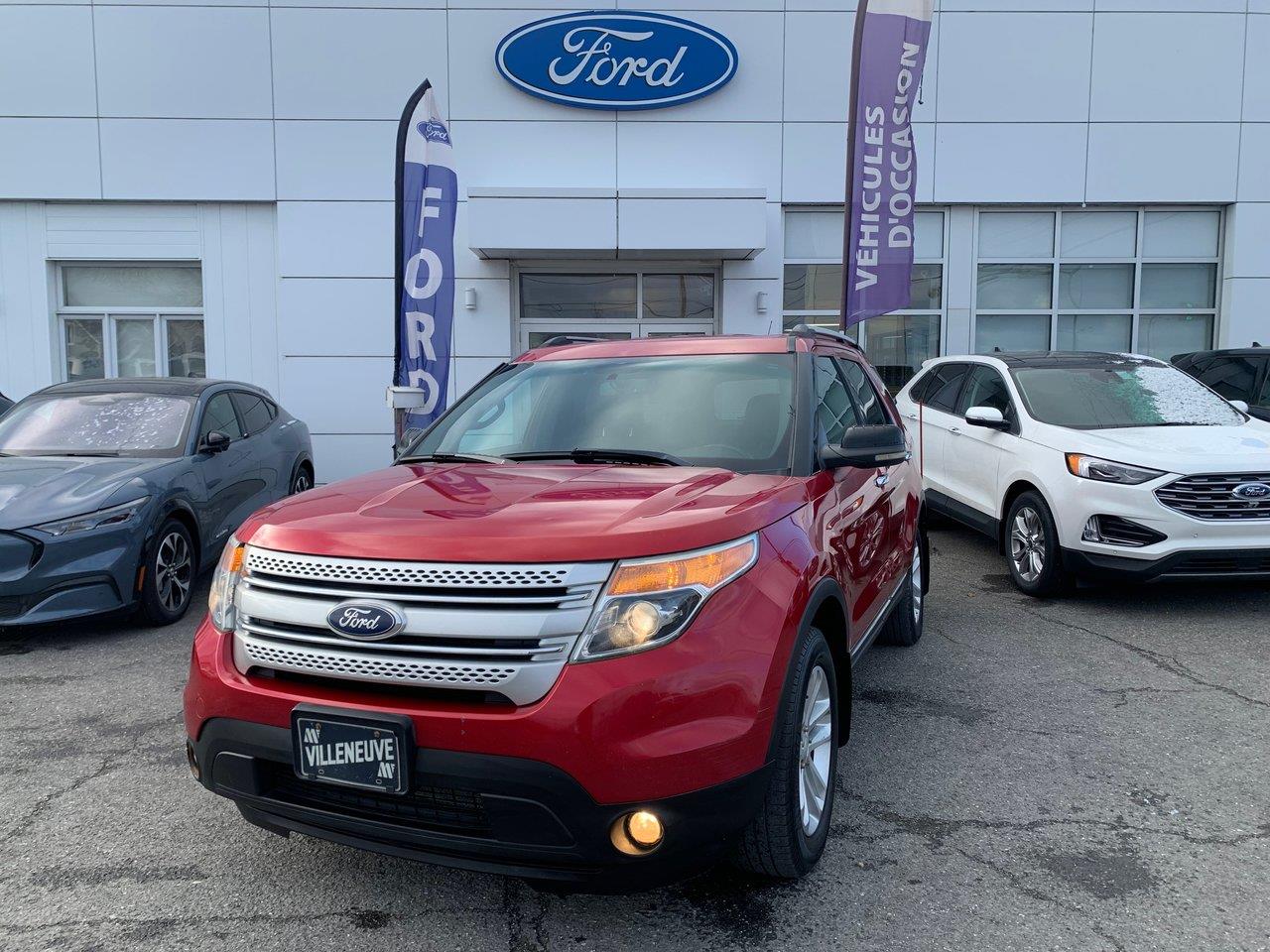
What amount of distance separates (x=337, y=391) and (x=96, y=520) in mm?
6476

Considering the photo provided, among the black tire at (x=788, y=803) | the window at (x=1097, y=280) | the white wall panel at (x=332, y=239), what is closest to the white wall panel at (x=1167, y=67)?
the window at (x=1097, y=280)

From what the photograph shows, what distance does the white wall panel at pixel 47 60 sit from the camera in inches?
442

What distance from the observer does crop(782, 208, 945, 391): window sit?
11.6m

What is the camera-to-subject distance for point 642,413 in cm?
352

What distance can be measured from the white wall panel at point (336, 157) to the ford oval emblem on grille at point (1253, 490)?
952cm

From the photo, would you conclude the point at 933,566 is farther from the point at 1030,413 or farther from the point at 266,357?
the point at 266,357

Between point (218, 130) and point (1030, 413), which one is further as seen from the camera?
point (218, 130)

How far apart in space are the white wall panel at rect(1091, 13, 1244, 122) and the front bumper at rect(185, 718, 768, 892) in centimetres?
1197

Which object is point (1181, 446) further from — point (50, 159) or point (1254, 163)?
point (50, 159)

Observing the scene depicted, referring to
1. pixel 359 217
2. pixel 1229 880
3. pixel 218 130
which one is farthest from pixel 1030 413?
pixel 218 130

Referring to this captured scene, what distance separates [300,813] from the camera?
2.37 meters

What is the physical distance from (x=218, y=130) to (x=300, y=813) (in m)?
11.2

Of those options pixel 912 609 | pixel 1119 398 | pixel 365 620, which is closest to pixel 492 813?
pixel 365 620

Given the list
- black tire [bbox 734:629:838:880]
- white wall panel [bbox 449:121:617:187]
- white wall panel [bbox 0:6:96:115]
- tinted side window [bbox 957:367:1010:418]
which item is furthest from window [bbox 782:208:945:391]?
black tire [bbox 734:629:838:880]
